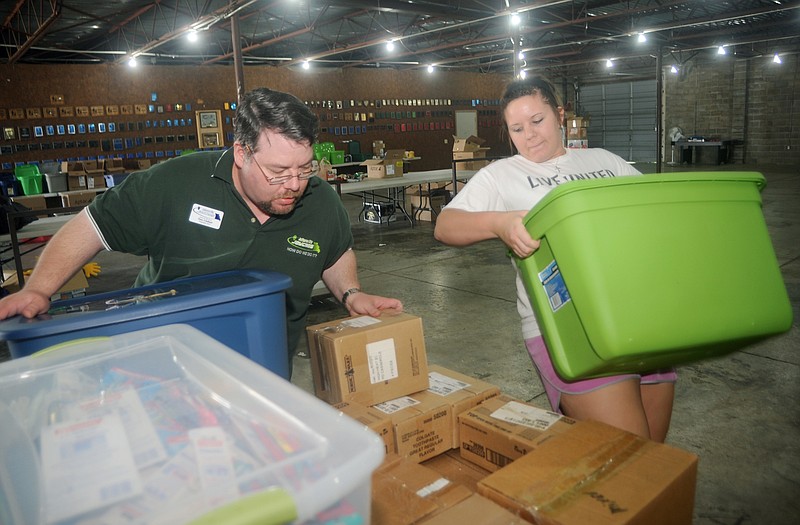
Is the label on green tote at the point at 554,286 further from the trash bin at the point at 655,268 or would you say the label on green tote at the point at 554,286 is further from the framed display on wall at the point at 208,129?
the framed display on wall at the point at 208,129

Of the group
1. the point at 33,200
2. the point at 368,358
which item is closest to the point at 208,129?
the point at 33,200

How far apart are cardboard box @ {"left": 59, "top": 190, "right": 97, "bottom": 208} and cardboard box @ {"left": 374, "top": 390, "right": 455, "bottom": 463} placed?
24.4 feet

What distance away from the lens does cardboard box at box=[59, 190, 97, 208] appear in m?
7.68

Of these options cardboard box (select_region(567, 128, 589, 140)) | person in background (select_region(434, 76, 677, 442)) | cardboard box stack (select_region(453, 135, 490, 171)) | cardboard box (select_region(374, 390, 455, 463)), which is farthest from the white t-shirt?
cardboard box (select_region(567, 128, 589, 140))

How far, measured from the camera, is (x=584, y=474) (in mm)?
1075

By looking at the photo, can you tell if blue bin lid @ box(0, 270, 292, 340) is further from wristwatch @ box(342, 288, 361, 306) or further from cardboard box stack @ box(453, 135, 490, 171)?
cardboard box stack @ box(453, 135, 490, 171)

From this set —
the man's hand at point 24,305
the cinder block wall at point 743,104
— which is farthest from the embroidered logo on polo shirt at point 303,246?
the cinder block wall at point 743,104

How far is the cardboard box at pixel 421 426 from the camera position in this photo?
4.75ft

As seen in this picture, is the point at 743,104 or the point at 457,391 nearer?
the point at 457,391

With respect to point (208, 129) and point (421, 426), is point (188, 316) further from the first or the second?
point (208, 129)

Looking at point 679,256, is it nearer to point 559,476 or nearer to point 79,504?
point 559,476

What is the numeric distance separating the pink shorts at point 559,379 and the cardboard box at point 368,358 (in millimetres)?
320

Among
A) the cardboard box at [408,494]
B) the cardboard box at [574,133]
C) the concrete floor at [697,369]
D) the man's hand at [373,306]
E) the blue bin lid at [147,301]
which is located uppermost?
the cardboard box at [574,133]

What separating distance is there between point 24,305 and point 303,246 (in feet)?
2.20
